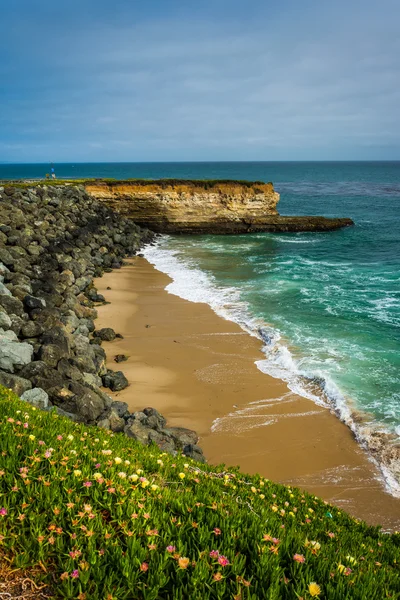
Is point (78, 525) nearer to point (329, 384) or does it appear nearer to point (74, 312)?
point (329, 384)

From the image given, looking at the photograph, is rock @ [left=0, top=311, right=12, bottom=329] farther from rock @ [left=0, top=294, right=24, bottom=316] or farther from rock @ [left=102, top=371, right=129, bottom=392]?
rock @ [left=102, top=371, right=129, bottom=392]

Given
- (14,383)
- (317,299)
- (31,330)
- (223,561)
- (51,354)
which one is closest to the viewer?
(223,561)

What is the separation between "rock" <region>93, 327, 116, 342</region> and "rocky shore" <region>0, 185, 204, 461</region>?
36 mm

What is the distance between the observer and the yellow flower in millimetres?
2913

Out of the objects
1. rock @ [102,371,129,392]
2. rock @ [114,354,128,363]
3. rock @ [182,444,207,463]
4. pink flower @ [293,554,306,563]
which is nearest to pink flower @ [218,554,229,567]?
pink flower @ [293,554,306,563]

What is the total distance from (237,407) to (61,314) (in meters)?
7.50

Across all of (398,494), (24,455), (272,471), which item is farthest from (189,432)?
(24,455)

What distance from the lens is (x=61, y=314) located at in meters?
15.6

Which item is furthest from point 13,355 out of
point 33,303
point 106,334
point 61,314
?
point 106,334

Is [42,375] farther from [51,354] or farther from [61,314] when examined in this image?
[61,314]

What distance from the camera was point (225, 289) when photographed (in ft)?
77.9

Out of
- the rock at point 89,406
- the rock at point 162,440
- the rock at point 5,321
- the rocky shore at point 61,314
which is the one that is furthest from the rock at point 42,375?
the rock at point 5,321

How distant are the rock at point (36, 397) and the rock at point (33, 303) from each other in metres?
7.29

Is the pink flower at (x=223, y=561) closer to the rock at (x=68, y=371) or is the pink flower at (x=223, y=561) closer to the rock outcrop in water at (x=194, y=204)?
the rock at (x=68, y=371)
